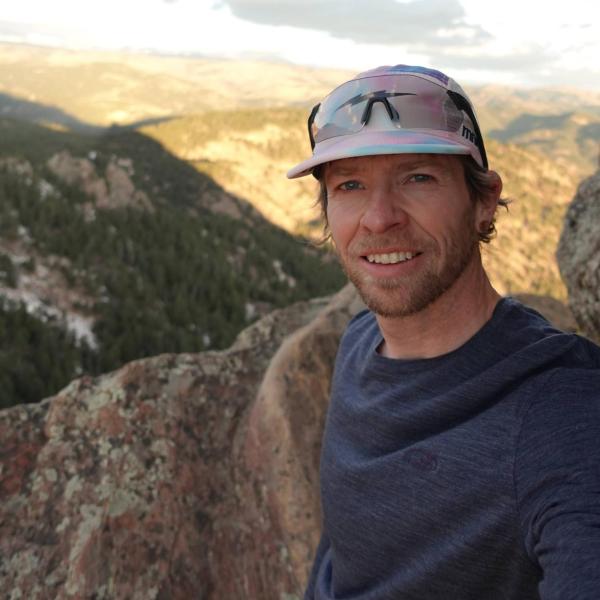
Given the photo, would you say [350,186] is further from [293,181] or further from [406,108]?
[293,181]

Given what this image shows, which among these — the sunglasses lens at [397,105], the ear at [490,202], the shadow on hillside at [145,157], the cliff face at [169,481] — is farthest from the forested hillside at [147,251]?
the cliff face at [169,481]

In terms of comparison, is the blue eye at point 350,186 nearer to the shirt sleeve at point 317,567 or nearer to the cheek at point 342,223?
the cheek at point 342,223

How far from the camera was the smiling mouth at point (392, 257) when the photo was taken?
2449mm

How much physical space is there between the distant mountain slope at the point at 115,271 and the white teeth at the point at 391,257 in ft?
54.5

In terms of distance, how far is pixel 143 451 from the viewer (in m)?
5.27

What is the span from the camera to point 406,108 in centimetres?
246

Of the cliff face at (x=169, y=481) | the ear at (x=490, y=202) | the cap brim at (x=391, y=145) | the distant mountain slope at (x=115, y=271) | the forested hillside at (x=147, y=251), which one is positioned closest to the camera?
the cap brim at (x=391, y=145)

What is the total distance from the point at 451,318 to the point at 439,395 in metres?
0.38

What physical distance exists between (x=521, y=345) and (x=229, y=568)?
3.78 m

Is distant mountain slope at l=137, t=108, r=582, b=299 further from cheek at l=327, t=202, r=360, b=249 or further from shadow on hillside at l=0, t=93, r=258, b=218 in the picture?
cheek at l=327, t=202, r=360, b=249

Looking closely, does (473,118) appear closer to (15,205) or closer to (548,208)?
(15,205)

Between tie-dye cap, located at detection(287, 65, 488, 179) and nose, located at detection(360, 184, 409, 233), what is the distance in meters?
0.18

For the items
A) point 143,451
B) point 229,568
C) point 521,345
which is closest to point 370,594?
point 521,345

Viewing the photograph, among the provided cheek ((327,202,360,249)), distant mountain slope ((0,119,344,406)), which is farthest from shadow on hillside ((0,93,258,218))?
cheek ((327,202,360,249))
